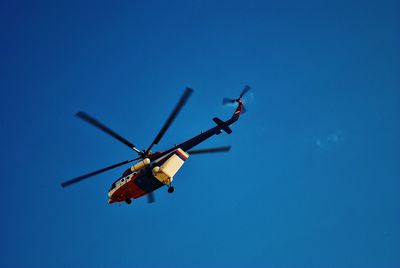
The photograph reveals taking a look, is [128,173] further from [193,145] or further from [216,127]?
[216,127]

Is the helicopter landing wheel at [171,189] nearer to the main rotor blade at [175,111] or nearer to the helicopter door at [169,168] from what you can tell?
the helicopter door at [169,168]

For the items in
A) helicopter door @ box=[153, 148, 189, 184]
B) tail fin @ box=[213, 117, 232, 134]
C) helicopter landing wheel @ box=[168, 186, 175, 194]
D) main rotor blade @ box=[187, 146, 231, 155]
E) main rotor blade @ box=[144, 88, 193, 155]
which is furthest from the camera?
tail fin @ box=[213, 117, 232, 134]

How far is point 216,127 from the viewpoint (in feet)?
105

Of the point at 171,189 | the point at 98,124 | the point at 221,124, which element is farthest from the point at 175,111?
the point at 221,124

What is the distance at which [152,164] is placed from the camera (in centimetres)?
2781

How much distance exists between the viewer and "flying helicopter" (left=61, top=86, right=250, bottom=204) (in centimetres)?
2438

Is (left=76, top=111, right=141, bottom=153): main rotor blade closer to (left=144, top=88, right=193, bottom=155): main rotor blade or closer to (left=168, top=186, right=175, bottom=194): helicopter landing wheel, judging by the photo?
(left=144, top=88, right=193, bottom=155): main rotor blade

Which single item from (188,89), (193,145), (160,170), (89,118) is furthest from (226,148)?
(89,118)

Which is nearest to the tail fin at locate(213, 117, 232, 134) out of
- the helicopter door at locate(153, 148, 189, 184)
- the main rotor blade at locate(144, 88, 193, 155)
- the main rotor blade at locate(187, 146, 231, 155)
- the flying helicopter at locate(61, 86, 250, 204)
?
the flying helicopter at locate(61, 86, 250, 204)

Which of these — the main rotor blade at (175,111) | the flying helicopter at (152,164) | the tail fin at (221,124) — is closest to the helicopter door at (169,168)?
the flying helicopter at (152,164)

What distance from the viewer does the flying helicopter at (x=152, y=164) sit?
2438 centimetres

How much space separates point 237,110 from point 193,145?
24.5 feet

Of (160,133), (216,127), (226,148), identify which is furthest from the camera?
(216,127)

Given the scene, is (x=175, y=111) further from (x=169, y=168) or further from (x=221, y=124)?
(x=221, y=124)
